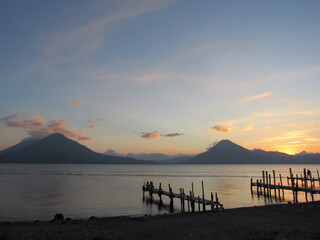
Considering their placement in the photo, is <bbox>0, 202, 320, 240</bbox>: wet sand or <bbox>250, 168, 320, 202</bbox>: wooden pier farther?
<bbox>250, 168, 320, 202</bbox>: wooden pier

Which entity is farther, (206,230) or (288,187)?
(288,187)

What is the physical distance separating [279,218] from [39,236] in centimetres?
1792

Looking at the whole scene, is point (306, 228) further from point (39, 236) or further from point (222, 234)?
point (39, 236)

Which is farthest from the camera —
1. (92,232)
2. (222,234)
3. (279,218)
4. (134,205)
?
(134,205)

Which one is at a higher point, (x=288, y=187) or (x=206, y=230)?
(x=206, y=230)

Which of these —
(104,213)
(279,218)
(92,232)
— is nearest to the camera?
(92,232)

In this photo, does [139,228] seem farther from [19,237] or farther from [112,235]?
[19,237]

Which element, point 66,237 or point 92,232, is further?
point 92,232

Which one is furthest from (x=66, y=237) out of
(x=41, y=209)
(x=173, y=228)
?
(x=41, y=209)

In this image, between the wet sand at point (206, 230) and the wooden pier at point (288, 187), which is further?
the wooden pier at point (288, 187)

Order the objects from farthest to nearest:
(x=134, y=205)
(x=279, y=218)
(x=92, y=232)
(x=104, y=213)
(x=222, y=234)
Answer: (x=134, y=205) → (x=104, y=213) → (x=279, y=218) → (x=92, y=232) → (x=222, y=234)

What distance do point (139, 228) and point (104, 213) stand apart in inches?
687

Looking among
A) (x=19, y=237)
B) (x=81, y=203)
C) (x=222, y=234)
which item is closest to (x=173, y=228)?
(x=222, y=234)

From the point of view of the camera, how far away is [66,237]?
60.0 ft
